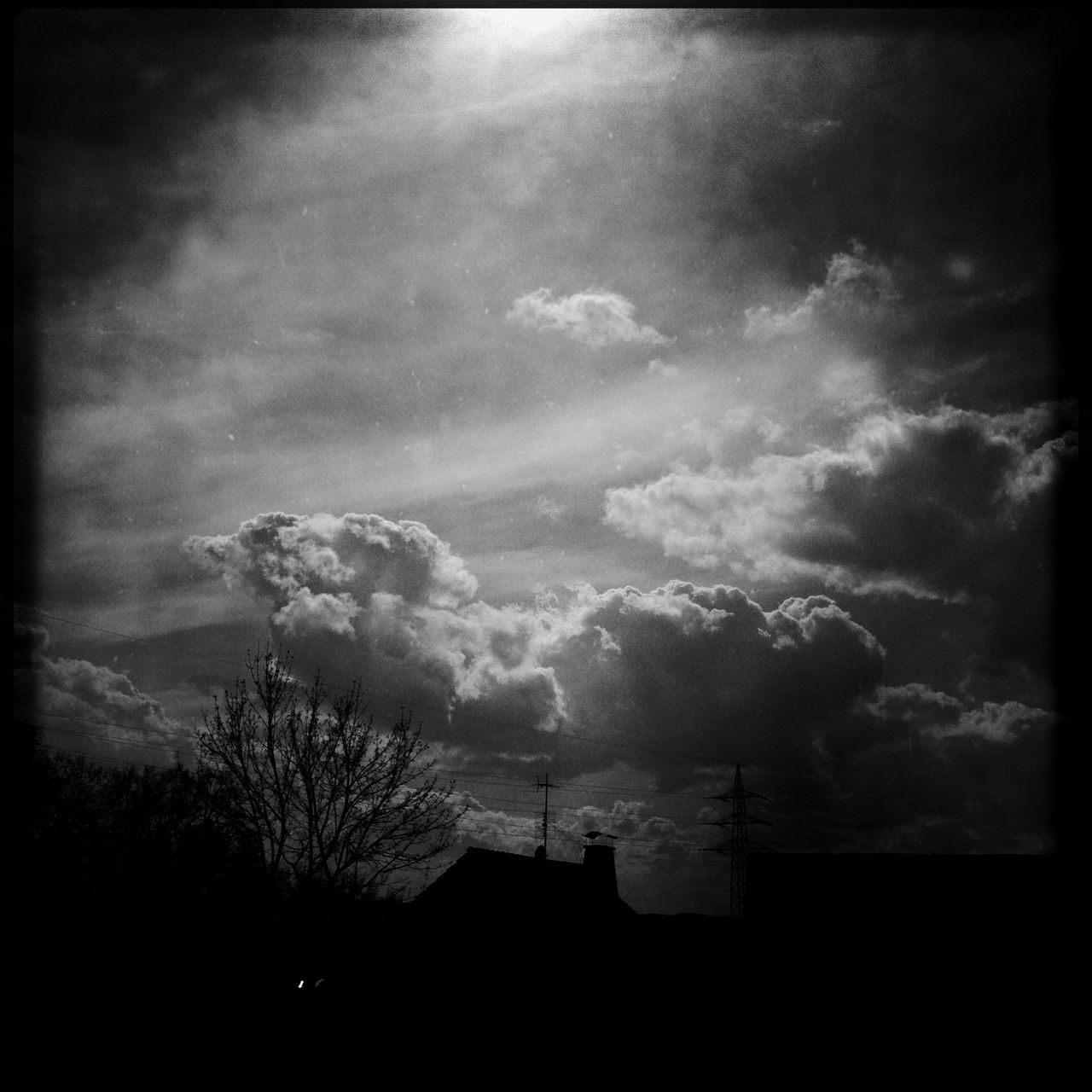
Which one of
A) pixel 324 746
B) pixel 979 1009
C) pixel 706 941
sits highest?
pixel 324 746

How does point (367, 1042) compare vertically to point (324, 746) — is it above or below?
below

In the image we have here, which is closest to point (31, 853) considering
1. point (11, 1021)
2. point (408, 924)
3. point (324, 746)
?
point (324, 746)

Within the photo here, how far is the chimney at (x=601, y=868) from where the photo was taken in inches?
1227

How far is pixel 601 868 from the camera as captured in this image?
32375 mm

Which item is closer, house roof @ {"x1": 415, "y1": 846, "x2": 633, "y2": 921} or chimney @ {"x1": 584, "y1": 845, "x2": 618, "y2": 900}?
house roof @ {"x1": 415, "y1": 846, "x2": 633, "y2": 921}

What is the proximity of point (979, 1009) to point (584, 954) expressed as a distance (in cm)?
1083

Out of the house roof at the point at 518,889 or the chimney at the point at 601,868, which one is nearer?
the house roof at the point at 518,889

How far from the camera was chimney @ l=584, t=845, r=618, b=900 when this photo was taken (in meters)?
31.2

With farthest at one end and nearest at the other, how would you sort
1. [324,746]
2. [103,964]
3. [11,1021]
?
[324,746]
[103,964]
[11,1021]

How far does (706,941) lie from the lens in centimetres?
3888

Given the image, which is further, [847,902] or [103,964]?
[847,902]

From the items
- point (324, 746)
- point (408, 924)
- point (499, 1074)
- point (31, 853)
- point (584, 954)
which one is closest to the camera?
point (499, 1074)

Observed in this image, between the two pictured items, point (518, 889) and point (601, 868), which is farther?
point (601, 868)

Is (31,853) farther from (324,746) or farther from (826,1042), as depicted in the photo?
(826,1042)
